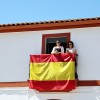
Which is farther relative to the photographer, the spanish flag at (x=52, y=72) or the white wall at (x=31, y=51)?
the white wall at (x=31, y=51)

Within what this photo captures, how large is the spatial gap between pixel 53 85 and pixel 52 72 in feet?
2.01

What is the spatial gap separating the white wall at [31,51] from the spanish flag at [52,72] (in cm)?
56

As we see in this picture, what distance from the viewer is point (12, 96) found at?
21.8 meters

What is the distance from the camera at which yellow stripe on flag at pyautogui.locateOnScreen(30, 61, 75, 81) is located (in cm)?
2062

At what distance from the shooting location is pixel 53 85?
2078 centimetres

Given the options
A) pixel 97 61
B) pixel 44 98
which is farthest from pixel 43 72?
pixel 97 61

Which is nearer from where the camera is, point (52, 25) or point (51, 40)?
point (52, 25)

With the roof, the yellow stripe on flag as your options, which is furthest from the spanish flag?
the roof

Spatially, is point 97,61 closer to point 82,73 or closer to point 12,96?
point 82,73

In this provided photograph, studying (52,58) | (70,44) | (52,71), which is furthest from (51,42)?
(52,71)

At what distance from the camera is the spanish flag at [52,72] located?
20.6 meters

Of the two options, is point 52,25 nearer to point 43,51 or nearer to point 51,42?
point 51,42

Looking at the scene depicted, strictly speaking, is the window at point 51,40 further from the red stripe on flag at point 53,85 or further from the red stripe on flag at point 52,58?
the red stripe on flag at point 53,85

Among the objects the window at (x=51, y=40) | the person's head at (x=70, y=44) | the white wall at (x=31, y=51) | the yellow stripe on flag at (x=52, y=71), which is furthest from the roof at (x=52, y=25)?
the yellow stripe on flag at (x=52, y=71)
